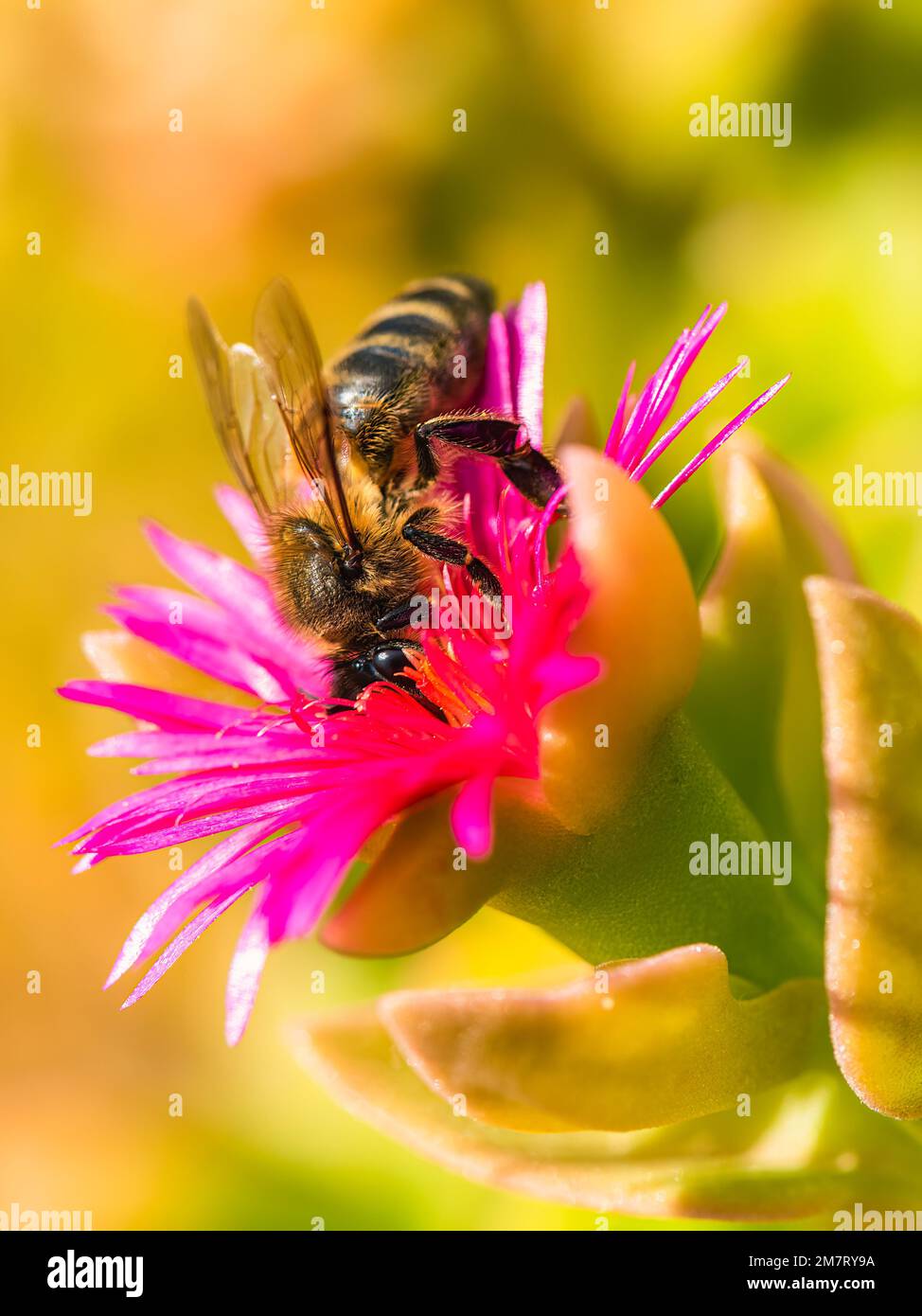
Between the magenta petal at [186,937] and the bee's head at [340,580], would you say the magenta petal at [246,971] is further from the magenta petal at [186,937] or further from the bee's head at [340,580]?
the bee's head at [340,580]

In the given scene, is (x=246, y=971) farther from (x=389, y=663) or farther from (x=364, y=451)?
(x=364, y=451)

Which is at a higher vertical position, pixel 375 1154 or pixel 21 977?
pixel 21 977

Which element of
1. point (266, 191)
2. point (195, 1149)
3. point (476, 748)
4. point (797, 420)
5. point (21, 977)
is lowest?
point (195, 1149)

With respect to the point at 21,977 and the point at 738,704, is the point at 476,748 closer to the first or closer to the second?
the point at 738,704

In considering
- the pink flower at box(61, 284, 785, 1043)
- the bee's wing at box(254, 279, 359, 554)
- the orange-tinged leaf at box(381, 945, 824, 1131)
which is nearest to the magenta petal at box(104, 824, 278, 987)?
the pink flower at box(61, 284, 785, 1043)

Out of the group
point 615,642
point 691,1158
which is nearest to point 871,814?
point 615,642

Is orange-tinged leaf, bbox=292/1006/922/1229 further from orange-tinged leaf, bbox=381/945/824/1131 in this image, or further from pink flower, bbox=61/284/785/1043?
pink flower, bbox=61/284/785/1043
